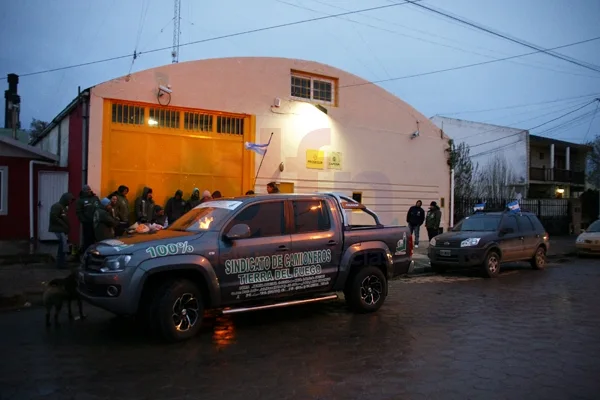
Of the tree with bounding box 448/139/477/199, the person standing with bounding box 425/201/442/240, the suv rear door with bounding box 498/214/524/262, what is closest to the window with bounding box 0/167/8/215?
the person standing with bounding box 425/201/442/240

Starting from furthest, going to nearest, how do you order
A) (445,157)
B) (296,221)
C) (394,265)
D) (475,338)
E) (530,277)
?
(445,157)
(530,277)
(394,265)
(296,221)
(475,338)

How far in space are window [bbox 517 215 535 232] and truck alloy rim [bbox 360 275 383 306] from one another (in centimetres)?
734

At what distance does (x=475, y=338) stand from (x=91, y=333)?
5068 millimetres

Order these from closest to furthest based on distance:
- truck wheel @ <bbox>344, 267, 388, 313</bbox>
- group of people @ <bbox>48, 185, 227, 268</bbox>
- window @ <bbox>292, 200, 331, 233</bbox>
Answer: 1. window @ <bbox>292, 200, 331, 233</bbox>
2. truck wheel @ <bbox>344, 267, 388, 313</bbox>
3. group of people @ <bbox>48, 185, 227, 268</bbox>

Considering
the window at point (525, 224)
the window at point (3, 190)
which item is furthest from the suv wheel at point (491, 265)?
the window at point (3, 190)

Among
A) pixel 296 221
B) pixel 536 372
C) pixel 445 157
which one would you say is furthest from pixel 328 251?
pixel 445 157

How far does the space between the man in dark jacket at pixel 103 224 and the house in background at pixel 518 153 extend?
98.5ft

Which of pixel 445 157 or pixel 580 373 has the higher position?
pixel 445 157

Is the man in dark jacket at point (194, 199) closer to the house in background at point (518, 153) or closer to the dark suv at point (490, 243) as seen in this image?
the dark suv at point (490, 243)

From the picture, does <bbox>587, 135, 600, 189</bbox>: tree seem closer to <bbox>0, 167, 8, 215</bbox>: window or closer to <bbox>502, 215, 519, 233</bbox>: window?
<bbox>502, 215, 519, 233</bbox>: window

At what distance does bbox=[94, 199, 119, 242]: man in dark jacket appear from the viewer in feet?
34.4

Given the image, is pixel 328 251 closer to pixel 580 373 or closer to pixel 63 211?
pixel 580 373

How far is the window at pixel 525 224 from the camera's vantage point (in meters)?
13.7

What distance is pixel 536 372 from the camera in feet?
17.1
